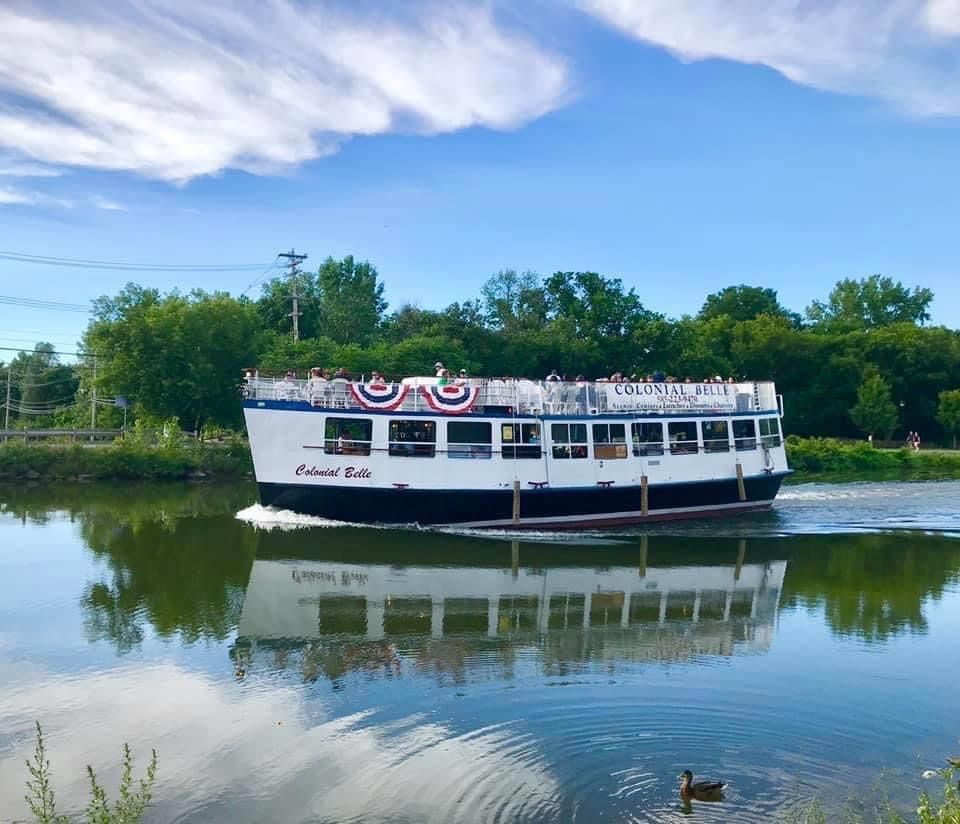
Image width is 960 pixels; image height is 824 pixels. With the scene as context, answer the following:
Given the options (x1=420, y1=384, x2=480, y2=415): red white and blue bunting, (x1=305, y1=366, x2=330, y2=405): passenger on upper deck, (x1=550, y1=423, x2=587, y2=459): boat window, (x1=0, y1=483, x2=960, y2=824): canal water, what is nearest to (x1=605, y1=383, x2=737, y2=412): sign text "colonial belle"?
(x1=550, y1=423, x2=587, y2=459): boat window

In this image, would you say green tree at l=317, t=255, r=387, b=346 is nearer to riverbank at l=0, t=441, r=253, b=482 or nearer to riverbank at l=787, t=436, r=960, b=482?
riverbank at l=0, t=441, r=253, b=482

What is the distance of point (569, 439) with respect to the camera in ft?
99.6

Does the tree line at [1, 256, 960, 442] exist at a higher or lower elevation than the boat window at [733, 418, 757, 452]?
higher

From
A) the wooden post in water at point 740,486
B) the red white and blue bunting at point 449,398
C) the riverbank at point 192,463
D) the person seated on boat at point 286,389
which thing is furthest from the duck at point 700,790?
the riverbank at point 192,463

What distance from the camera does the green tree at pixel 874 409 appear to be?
6719 cm

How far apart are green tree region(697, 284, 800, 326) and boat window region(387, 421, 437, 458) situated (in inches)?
2747

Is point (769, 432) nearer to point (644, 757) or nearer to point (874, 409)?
point (644, 757)

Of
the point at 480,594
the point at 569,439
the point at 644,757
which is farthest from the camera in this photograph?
the point at 569,439

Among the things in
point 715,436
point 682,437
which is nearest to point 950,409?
point 715,436

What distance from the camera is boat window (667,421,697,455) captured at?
3171cm

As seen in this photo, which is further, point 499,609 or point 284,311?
point 284,311

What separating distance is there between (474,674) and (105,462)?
37.0 m

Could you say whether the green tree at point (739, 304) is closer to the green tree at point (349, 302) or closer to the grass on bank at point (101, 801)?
the green tree at point (349, 302)

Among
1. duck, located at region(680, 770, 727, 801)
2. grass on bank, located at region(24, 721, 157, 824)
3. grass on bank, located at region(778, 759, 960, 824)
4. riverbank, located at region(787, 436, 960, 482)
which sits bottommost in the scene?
grass on bank, located at region(778, 759, 960, 824)
